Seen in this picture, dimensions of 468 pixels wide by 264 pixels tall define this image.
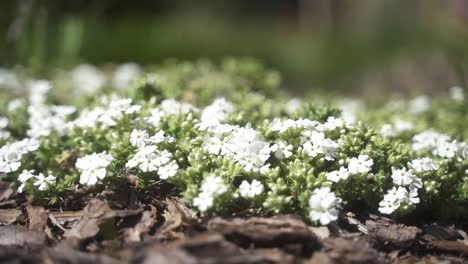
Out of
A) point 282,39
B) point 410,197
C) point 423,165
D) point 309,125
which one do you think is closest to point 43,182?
point 309,125

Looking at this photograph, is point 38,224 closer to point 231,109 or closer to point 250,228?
point 250,228

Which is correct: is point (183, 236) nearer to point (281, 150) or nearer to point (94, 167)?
point (94, 167)

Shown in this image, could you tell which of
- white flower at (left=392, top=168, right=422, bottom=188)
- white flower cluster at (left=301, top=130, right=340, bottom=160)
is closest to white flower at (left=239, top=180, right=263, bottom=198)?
white flower cluster at (left=301, top=130, right=340, bottom=160)

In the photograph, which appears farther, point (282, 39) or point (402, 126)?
point (282, 39)

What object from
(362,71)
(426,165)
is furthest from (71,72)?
(362,71)

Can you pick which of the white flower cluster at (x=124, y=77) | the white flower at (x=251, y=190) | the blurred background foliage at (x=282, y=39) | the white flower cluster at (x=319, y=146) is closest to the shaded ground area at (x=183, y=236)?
the white flower at (x=251, y=190)

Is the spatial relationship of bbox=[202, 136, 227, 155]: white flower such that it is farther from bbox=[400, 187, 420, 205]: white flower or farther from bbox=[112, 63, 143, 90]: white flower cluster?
bbox=[112, 63, 143, 90]: white flower cluster
